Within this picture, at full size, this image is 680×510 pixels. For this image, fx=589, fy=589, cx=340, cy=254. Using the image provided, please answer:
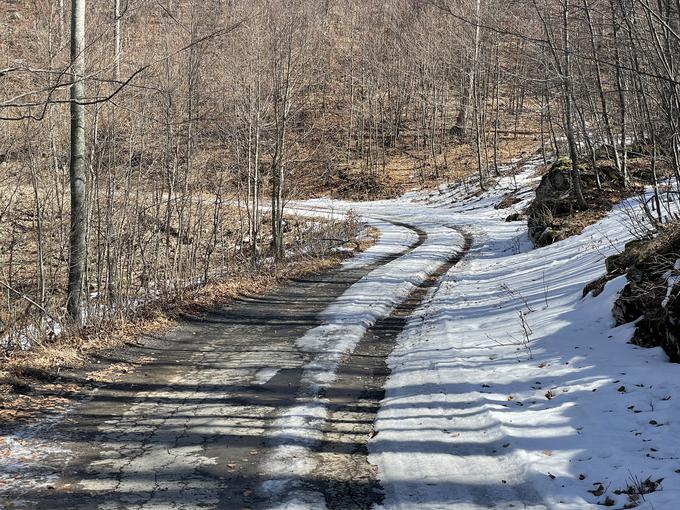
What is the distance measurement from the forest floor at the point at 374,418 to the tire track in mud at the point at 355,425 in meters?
0.02

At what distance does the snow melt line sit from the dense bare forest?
331 centimetres

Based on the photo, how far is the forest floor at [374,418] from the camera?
15.1 ft

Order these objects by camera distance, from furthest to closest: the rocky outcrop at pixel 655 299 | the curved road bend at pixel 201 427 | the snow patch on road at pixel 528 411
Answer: the rocky outcrop at pixel 655 299, the snow patch on road at pixel 528 411, the curved road bend at pixel 201 427

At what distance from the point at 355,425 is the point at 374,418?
0.95 ft

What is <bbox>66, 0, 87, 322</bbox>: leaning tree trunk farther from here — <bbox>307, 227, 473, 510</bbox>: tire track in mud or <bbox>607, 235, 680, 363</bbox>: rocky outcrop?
<bbox>607, 235, 680, 363</bbox>: rocky outcrop

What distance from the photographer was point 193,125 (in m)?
16.2

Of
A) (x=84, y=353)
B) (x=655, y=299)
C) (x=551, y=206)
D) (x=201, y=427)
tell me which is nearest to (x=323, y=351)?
(x=201, y=427)

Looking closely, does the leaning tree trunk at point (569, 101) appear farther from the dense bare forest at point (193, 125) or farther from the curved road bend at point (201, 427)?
the curved road bend at point (201, 427)

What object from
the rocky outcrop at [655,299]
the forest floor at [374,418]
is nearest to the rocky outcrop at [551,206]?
the forest floor at [374,418]

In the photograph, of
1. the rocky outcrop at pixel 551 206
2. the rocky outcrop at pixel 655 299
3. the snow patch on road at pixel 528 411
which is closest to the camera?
the snow patch on road at pixel 528 411

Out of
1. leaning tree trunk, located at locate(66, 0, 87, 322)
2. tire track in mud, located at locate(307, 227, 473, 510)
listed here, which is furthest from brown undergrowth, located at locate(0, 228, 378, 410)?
tire track in mud, located at locate(307, 227, 473, 510)

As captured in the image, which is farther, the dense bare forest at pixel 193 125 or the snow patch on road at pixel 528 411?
the dense bare forest at pixel 193 125

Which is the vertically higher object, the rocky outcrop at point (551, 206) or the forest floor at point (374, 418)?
the rocky outcrop at point (551, 206)

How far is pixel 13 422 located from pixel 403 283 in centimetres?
985
